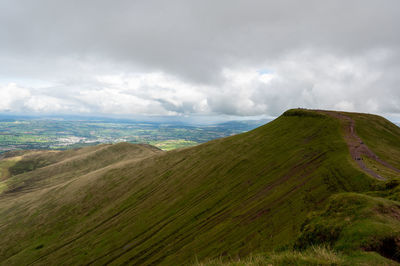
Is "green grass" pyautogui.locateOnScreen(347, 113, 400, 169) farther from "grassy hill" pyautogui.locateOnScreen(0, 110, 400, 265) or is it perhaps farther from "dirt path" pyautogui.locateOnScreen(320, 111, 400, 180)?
"dirt path" pyautogui.locateOnScreen(320, 111, 400, 180)

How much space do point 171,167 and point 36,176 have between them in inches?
5520

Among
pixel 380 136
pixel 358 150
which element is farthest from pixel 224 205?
pixel 380 136

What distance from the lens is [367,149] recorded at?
157 ft

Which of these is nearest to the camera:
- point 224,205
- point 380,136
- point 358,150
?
point 358,150

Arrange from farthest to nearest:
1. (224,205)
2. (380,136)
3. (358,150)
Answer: (380,136)
(224,205)
(358,150)

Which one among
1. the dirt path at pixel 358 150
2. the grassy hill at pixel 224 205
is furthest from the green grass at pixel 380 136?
the dirt path at pixel 358 150

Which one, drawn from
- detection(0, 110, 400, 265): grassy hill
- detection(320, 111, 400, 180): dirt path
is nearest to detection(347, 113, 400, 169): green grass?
detection(0, 110, 400, 265): grassy hill

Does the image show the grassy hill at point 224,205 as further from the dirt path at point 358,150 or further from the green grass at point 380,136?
the dirt path at point 358,150

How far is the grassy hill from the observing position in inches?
824

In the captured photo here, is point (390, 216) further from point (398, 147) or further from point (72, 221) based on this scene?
point (72, 221)

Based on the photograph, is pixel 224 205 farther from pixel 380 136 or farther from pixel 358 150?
pixel 380 136

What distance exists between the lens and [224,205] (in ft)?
158

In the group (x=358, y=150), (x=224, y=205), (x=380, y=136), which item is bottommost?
(x=224, y=205)

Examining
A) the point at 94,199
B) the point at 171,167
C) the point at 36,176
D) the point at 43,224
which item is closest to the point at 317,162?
the point at 171,167
